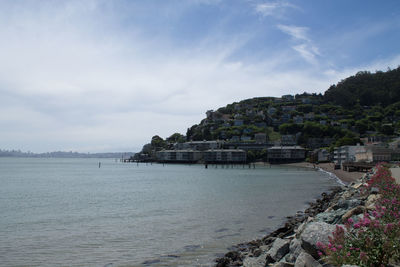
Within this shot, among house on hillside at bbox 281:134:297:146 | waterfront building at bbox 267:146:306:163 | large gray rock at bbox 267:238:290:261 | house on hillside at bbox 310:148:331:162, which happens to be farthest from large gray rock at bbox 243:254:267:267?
house on hillside at bbox 281:134:297:146

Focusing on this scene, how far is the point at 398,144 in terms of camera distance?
98625mm

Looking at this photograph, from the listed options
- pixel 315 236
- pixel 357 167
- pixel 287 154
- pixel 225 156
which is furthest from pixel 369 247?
pixel 225 156

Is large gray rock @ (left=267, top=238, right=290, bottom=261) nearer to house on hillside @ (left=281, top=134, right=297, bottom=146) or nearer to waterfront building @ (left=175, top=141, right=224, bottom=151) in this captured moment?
house on hillside @ (left=281, top=134, right=297, bottom=146)

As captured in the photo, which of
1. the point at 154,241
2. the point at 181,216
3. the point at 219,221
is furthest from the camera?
the point at 181,216

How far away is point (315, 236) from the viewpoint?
7.91m

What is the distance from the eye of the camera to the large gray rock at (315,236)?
7744 millimetres

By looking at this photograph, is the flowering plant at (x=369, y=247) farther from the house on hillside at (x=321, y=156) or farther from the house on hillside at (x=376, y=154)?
the house on hillside at (x=321, y=156)

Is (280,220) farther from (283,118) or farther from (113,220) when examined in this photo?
(283,118)

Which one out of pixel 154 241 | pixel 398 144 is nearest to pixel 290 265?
pixel 154 241

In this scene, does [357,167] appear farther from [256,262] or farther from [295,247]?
[295,247]

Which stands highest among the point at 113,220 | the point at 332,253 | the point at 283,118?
the point at 283,118

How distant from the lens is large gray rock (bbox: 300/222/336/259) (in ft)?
25.4

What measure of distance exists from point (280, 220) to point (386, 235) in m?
16.6

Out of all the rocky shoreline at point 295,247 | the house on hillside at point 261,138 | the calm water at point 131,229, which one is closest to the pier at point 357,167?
the calm water at point 131,229
